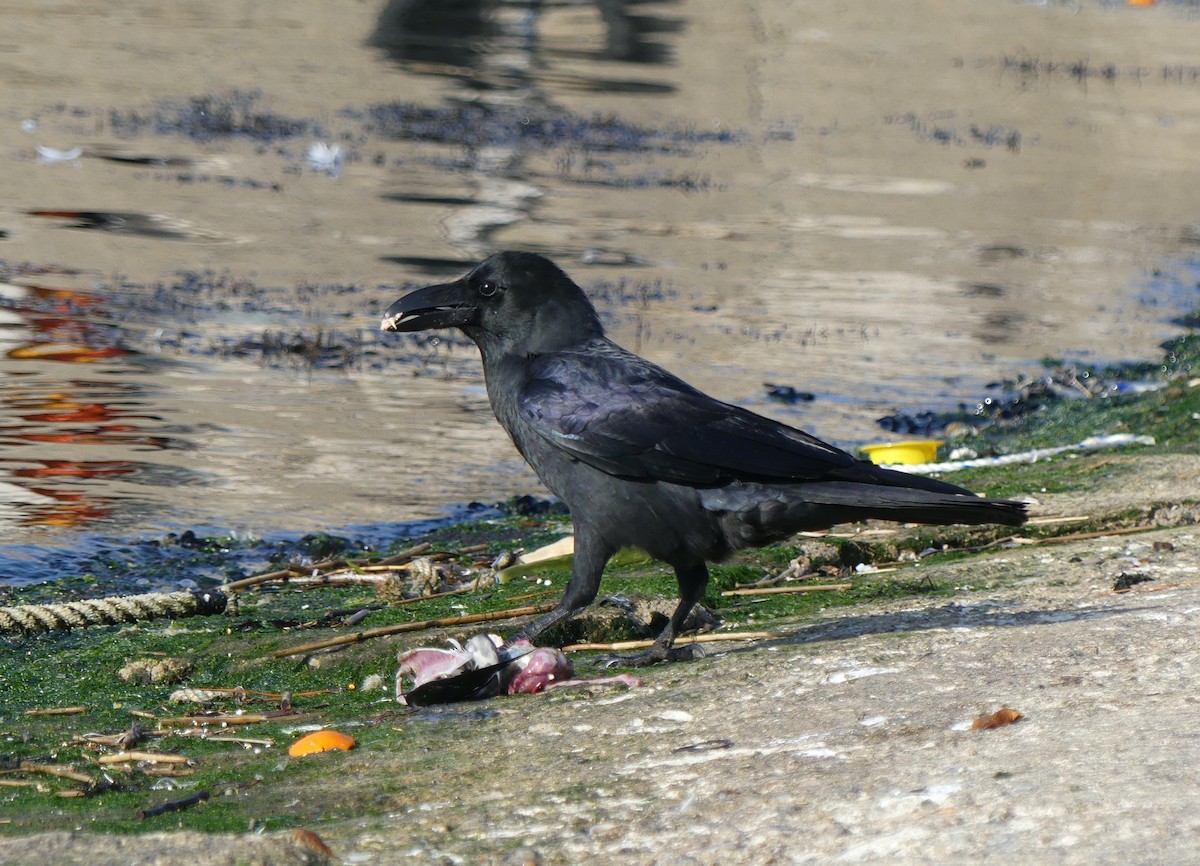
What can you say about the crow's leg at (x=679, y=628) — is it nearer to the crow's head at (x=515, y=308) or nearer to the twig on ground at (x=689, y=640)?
the twig on ground at (x=689, y=640)

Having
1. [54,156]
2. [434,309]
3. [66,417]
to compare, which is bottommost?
[66,417]

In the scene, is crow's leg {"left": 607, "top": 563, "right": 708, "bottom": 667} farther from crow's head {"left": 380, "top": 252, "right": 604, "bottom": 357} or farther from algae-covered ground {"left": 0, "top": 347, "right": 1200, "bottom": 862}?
crow's head {"left": 380, "top": 252, "right": 604, "bottom": 357}

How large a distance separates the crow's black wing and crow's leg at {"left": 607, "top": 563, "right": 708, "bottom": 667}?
0.28 m

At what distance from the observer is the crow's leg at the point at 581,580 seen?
457 cm

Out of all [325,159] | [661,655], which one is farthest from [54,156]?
[661,655]

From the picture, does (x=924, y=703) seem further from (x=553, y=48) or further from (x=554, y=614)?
(x=553, y=48)

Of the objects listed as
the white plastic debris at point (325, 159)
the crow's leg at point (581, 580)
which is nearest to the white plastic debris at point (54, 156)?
the white plastic debris at point (325, 159)

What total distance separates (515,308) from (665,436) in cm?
72

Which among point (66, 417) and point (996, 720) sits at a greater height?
point (996, 720)

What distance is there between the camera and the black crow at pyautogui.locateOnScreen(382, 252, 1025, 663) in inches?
174

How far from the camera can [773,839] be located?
300 centimetres

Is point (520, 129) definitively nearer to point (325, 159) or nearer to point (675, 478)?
point (325, 159)

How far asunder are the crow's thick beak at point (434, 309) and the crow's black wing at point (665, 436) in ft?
1.49

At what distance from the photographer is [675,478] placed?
4.52 m
